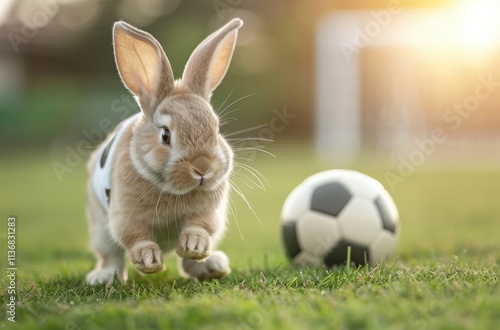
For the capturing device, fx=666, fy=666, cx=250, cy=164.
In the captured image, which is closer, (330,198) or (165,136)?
(165,136)

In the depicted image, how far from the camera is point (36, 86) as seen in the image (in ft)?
66.2

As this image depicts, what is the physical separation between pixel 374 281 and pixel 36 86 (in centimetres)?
1899

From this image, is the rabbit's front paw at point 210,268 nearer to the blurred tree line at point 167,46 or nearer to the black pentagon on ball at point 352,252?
the black pentagon on ball at point 352,252

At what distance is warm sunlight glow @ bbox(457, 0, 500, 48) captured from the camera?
15469 mm

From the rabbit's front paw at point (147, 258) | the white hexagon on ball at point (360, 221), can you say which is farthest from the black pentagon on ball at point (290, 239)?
the rabbit's front paw at point (147, 258)

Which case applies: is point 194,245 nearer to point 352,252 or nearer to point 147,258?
point 147,258

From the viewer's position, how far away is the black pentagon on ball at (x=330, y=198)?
371 centimetres

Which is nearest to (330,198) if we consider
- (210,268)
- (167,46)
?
(210,268)

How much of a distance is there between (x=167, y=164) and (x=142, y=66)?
0.57 m

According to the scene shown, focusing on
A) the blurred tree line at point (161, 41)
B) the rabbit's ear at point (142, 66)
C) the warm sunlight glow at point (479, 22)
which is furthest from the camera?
the blurred tree line at point (161, 41)

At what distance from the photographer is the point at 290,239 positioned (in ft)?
12.3

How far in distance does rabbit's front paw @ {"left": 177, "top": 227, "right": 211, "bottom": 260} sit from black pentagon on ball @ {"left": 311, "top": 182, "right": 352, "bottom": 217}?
99 centimetres

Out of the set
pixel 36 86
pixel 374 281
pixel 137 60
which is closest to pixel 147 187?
pixel 137 60

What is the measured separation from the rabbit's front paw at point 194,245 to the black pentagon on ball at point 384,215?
1.23 metres
